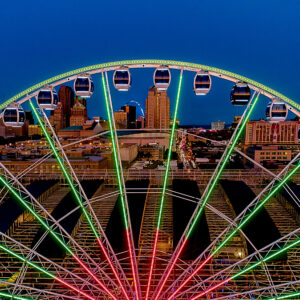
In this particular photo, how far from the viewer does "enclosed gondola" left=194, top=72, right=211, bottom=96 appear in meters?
12.9

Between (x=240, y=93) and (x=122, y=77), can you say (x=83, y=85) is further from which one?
(x=240, y=93)

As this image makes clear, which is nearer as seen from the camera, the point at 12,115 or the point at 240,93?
the point at 240,93

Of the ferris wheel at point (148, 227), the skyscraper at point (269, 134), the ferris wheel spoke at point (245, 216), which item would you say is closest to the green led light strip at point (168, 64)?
the ferris wheel at point (148, 227)

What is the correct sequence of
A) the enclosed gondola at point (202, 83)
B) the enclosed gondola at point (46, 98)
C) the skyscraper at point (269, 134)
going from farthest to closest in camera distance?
the skyscraper at point (269, 134) → the enclosed gondola at point (46, 98) → the enclosed gondola at point (202, 83)

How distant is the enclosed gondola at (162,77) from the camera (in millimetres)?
13102

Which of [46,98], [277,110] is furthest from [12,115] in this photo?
[277,110]

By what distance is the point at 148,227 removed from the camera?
21844 millimetres

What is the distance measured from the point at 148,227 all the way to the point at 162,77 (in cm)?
1202

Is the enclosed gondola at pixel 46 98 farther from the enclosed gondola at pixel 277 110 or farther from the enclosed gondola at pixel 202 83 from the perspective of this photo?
the enclosed gondola at pixel 277 110

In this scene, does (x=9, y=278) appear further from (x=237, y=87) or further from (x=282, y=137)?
(x=282, y=137)

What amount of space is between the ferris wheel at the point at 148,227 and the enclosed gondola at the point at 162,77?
4 cm

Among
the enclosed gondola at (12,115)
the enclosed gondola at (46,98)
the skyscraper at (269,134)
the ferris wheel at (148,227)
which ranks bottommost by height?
the skyscraper at (269,134)

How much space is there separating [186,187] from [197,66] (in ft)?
53.1

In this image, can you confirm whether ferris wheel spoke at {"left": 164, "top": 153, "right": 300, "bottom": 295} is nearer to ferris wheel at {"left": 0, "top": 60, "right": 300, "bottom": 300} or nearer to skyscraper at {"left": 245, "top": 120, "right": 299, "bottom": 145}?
ferris wheel at {"left": 0, "top": 60, "right": 300, "bottom": 300}
